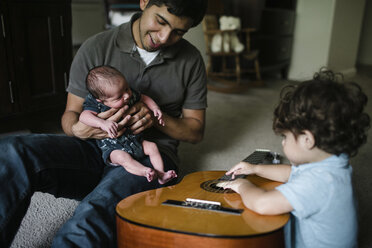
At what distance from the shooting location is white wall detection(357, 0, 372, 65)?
5297 millimetres

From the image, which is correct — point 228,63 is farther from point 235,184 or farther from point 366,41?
point 366,41

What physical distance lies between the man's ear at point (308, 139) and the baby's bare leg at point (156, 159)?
421 millimetres

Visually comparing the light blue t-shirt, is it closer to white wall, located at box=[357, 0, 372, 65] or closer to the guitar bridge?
the guitar bridge

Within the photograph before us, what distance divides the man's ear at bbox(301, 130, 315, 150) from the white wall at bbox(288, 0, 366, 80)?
3.58 meters

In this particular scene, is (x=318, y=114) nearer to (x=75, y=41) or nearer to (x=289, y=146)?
(x=289, y=146)

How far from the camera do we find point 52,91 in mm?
1815

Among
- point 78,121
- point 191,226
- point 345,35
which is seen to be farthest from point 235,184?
point 345,35

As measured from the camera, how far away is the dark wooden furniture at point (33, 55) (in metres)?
1.57

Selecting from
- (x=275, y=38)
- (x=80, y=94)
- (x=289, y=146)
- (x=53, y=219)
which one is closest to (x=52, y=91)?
(x=80, y=94)

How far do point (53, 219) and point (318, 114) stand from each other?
0.88 meters

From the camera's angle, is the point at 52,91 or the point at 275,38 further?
the point at 275,38

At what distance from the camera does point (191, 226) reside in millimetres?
712

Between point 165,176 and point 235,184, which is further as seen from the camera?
point 165,176

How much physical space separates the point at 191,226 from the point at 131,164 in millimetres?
350
